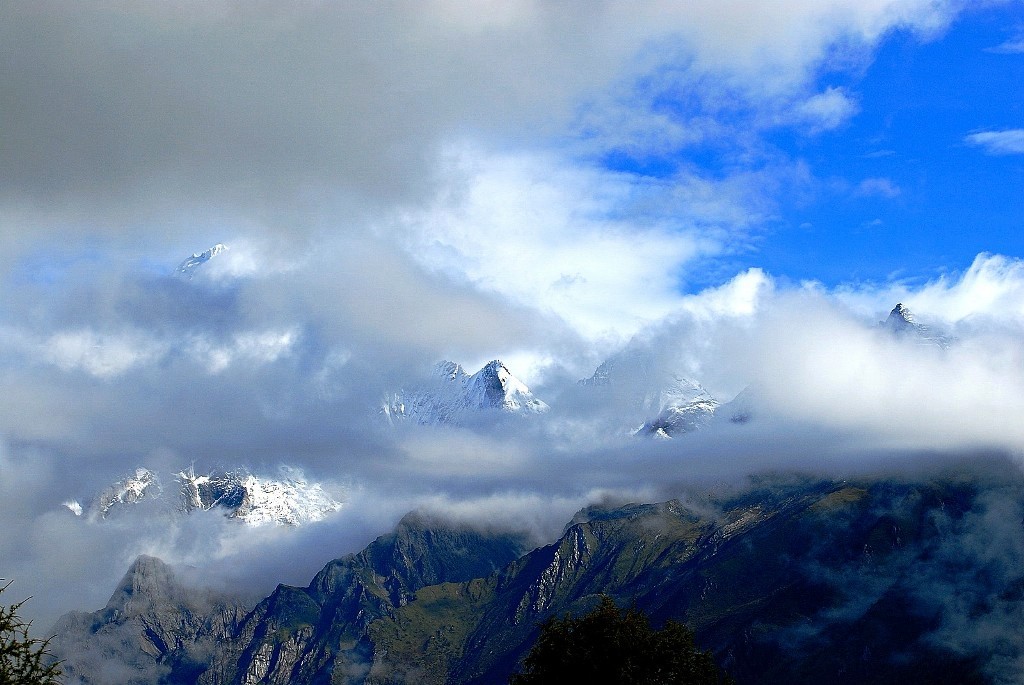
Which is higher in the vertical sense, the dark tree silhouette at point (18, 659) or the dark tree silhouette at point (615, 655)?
the dark tree silhouette at point (18, 659)

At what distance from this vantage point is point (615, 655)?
449 ft

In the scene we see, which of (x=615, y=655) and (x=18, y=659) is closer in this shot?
(x=18, y=659)

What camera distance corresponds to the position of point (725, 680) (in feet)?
471

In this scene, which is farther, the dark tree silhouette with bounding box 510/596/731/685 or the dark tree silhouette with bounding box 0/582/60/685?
the dark tree silhouette with bounding box 510/596/731/685

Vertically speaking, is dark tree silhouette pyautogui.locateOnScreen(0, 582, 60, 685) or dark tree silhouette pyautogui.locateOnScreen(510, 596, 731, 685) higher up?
dark tree silhouette pyautogui.locateOnScreen(0, 582, 60, 685)

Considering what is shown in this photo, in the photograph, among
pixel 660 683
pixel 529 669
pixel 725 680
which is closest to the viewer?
pixel 660 683

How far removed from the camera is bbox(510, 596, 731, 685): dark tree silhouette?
441ft

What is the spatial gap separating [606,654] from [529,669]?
19.6 m

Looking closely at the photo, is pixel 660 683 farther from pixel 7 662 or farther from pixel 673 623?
pixel 7 662

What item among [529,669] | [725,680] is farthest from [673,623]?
[529,669]

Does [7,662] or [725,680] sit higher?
[7,662]

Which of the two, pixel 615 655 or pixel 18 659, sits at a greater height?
pixel 18 659

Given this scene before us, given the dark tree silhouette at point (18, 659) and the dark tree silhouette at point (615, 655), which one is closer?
the dark tree silhouette at point (18, 659)

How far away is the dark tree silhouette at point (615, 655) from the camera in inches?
5290
